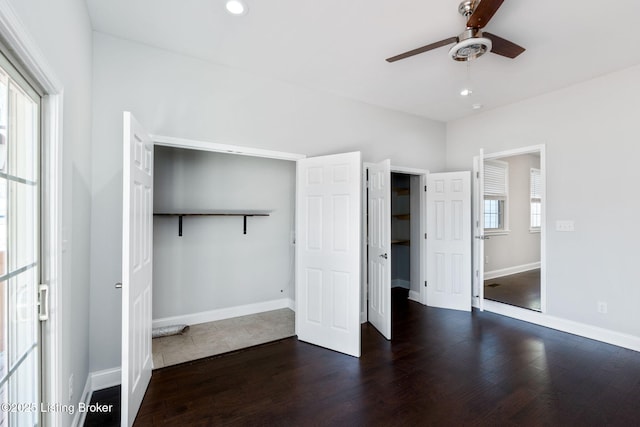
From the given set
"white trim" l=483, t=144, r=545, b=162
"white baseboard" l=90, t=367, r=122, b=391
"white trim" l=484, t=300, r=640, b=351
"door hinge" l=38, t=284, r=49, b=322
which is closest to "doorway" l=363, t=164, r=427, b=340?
"white trim" l=483, t=144, r=545, b=162

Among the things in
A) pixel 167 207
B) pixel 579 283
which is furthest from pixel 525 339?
pixel 167 207

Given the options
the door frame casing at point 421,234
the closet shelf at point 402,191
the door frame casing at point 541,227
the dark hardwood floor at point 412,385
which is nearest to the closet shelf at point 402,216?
the closet shelf at point 402,191

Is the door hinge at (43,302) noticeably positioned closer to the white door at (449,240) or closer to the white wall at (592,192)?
the white door at (449,240)

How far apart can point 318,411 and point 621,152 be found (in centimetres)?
404

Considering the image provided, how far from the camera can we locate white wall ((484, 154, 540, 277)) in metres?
6.06

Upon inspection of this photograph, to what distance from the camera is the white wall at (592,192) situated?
3217mm

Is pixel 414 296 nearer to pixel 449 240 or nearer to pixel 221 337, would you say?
pixel 449 240

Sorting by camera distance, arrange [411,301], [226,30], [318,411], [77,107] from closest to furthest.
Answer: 1. [77,107]
2. [318,411]
3. [226,30]
4. [411,301]

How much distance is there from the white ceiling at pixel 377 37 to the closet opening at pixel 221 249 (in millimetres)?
1489

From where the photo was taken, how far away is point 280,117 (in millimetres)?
3467

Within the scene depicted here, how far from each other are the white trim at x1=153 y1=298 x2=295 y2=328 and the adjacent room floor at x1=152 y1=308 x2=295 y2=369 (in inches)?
3.3

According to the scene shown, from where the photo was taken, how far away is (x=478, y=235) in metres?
4.48

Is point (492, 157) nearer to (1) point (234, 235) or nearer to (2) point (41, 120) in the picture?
(1) point (234, 235)

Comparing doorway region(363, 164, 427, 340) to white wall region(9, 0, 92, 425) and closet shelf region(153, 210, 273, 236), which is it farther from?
white wall region(9, 0, 92, 425)
